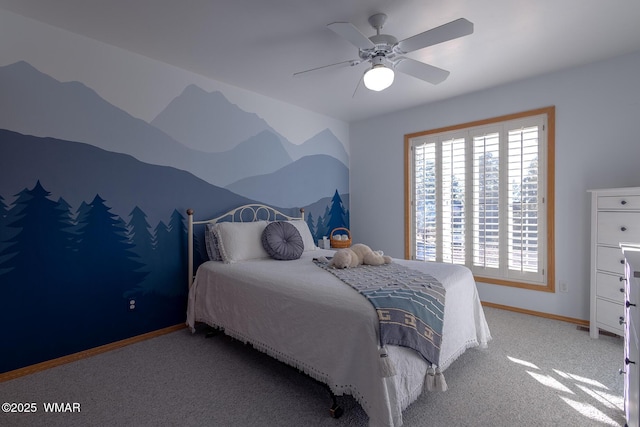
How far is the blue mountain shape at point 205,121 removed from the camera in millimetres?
2957

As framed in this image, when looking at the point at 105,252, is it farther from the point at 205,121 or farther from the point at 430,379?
the point at 430,379

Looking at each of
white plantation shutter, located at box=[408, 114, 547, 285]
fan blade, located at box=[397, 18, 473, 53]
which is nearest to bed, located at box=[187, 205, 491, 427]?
white plantation shutter, located at box=[408, 114, 547, 285]

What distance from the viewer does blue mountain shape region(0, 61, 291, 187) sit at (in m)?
2.16

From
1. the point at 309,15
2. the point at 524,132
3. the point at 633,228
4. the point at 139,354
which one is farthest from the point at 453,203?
the point at 139,354

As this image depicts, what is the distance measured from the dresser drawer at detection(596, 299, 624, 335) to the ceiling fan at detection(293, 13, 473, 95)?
2403mm

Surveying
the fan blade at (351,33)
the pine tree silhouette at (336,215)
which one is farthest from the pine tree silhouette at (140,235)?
the pine tree silhouette at (336,215)

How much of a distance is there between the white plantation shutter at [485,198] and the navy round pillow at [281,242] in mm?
1879

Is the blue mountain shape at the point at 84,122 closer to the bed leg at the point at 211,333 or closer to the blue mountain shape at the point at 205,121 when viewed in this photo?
the blue mountain shape at the point at 205,121

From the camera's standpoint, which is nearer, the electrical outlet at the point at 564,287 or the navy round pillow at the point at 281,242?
the navy round pillow at the point at 281,242

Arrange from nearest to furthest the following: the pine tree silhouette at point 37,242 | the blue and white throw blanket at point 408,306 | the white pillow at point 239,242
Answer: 1. the blue and white throw blanket at point 408,306
2. the pine tree silhouette at point 37,242
3. the white pillow at point 239,242

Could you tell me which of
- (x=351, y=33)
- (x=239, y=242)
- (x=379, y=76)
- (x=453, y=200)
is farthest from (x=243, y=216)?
(x=453, y=200)

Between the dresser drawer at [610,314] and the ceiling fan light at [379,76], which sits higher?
the ceiling fan light at [379,76]

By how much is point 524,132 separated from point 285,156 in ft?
9.05

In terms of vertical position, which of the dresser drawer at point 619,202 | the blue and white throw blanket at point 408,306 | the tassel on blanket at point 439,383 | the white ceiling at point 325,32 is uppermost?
the white ceiling at point 325,32
